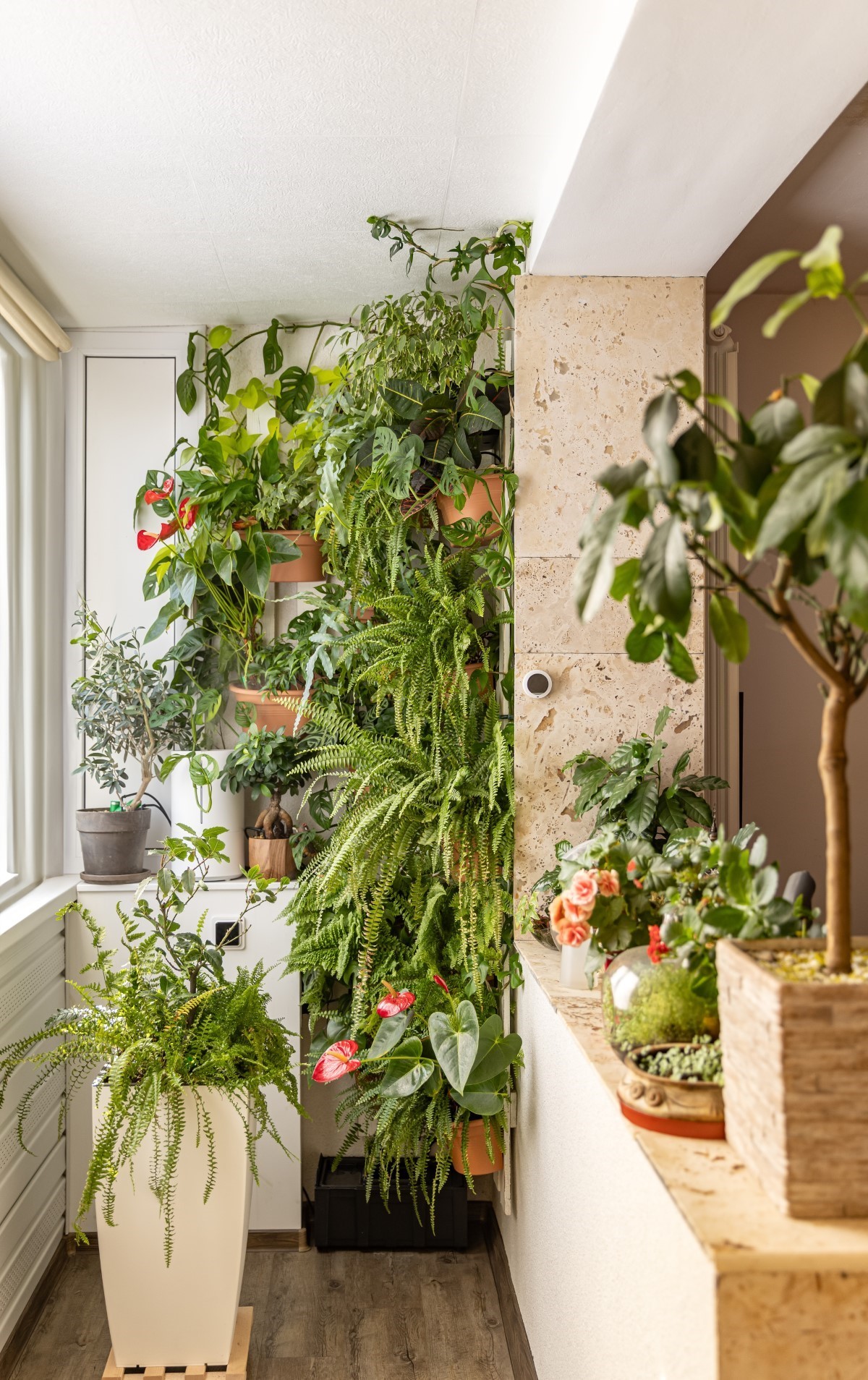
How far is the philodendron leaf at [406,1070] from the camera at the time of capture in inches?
90.5

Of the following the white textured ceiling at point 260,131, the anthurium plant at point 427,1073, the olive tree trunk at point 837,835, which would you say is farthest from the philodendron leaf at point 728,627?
the anthurium plant at point 427,1073

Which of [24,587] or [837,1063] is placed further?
[24,587]

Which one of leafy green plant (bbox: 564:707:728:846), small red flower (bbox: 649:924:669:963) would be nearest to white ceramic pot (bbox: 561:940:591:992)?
leafy green plant (bbox: 564:707:728:846)

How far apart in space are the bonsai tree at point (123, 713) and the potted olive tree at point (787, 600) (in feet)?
6.59

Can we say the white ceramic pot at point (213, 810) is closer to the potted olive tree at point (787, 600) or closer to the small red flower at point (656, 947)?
the small red flower at point (656, 947)

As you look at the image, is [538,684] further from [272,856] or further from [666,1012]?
[666,1012]

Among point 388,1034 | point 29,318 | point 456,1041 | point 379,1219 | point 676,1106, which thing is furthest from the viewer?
point 379,1219

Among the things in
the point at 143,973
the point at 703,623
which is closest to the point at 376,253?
the point at 703,623

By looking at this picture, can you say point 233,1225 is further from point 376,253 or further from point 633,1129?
point 376,253

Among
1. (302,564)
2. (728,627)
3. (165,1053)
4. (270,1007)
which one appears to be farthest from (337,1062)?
(728,627)

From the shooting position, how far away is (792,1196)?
3.49 ft

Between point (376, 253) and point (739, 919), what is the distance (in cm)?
202

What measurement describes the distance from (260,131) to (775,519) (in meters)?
1.62

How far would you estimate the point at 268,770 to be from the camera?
2.82m
